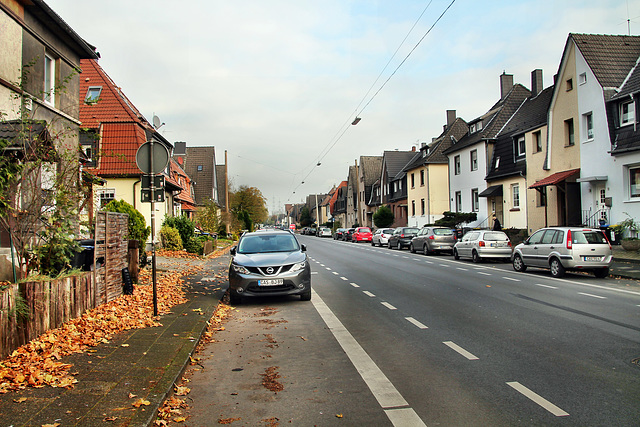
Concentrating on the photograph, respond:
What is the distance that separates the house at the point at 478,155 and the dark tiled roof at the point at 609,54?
10.2 metres

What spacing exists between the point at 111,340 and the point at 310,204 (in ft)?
446

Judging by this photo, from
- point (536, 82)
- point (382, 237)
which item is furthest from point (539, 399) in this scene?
point (536, 82)

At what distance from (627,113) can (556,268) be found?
9.89 m

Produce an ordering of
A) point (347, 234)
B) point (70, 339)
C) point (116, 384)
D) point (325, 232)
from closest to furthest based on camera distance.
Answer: point (116, 384) → point (70, 339) → point (347, 234) → point (325, 232)

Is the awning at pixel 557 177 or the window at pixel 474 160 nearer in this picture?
the awning at pixel 557 177

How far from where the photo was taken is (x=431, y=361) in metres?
5.73

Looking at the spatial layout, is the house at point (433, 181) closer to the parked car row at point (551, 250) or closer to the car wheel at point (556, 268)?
the parked car row at point (551, 250)

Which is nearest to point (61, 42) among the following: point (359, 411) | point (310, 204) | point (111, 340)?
point (111, 340)

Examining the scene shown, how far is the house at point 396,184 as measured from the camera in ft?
171

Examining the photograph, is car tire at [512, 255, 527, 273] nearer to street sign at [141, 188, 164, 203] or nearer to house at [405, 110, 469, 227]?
street sign at [141, 188, 164, 203]

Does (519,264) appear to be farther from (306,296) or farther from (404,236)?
(404,236)

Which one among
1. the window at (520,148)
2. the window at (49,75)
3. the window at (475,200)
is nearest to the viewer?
the window at (49,75)

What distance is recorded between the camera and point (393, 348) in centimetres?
636

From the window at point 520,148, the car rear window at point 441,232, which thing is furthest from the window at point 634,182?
the window at point 520,148
